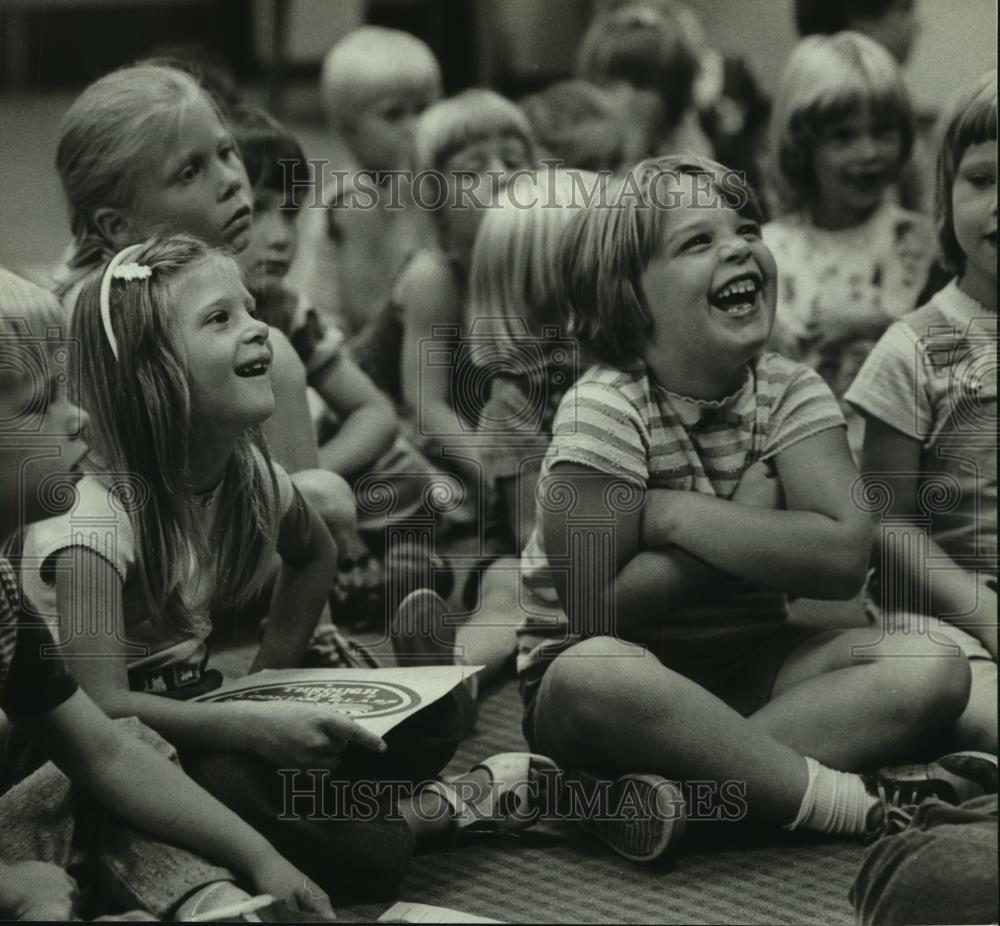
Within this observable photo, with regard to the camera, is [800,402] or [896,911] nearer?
[896,911]

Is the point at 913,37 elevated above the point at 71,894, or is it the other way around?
the point at 913,37

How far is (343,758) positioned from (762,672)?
0.31 m

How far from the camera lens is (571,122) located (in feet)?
4.97

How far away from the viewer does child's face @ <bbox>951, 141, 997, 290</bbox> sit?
1180 millimetres

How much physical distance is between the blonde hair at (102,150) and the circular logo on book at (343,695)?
332mm

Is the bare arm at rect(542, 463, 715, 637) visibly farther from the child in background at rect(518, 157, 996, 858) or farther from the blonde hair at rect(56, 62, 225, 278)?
the blonde hair at rect(56, 62, 225, 278)

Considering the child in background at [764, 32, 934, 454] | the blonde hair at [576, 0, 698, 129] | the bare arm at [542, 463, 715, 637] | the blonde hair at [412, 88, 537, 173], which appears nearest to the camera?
the bare arm at [542, 463, 715, 637]

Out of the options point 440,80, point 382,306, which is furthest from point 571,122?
point 382,306

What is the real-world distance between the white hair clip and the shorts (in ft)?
1.31

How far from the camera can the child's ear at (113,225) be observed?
3.88 ft

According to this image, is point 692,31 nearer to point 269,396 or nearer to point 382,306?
point 382,306

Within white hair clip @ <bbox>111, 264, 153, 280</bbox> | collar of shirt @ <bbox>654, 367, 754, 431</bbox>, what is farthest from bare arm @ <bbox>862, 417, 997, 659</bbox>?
white hair clip @ <bbox>111, 264, 153, 280</bbox>

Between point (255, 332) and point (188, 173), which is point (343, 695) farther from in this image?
point (188, 173)

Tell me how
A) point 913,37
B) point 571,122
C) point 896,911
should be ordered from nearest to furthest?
point 896,911 → point 913,37 → point 571,122
